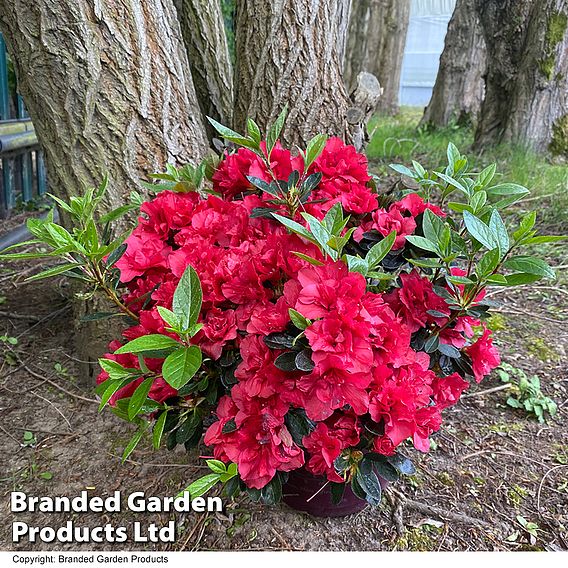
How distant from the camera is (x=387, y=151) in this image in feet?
16.9

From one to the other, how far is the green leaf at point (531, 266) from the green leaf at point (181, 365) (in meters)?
0.65

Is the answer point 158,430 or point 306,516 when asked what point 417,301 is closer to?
point 158,430

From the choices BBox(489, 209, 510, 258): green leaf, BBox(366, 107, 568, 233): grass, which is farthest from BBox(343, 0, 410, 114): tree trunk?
BBox(489, 209, 510, 258): green leaf

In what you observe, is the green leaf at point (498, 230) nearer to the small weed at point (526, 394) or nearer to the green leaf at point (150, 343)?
the green leaf at point (150, 343)

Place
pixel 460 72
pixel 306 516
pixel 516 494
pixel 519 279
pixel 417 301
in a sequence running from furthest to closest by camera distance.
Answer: pixel 460 72 → pixel 516 494 → pixel 306 516 → pixel 417 301 → pixel 519 279

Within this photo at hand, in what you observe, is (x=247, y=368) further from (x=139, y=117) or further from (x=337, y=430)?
(x=139, y=117)

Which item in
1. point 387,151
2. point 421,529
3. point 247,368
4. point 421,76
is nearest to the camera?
point 247,368

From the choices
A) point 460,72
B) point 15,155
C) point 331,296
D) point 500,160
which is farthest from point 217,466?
point 460,72

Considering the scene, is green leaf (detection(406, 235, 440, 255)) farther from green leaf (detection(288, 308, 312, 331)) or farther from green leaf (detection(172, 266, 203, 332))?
green leaf (detection(172, 266, 203, 332))

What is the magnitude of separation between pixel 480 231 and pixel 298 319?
0.42m

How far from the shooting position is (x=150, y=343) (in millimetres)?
1056

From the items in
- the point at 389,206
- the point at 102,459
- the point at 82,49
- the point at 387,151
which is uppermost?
the point at 82,49

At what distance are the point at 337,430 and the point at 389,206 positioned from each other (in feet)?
1.95

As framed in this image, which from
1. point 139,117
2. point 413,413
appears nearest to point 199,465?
point 413,413
